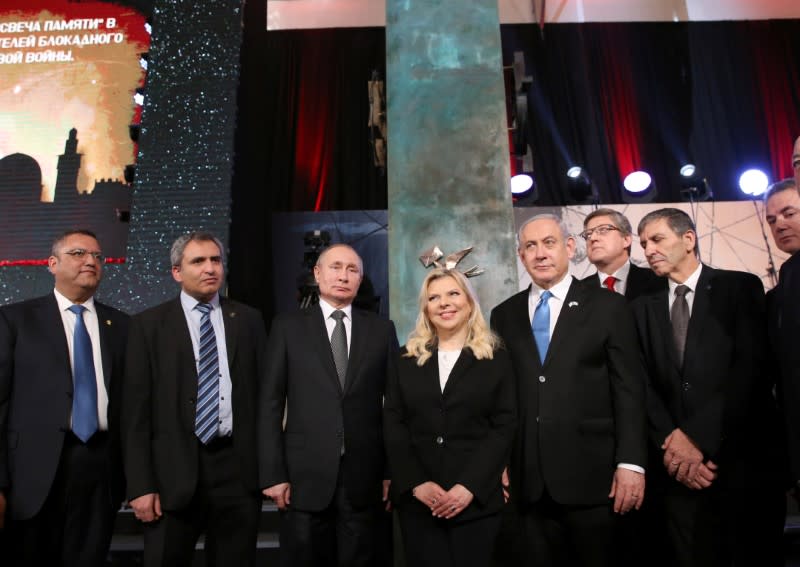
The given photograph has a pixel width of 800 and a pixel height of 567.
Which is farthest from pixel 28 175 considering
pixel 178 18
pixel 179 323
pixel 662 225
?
pixel 662 225

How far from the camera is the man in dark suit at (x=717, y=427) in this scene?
2.04 m

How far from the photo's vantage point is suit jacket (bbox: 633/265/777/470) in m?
2.04

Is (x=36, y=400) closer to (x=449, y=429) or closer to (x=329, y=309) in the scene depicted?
(x=329, y=309)

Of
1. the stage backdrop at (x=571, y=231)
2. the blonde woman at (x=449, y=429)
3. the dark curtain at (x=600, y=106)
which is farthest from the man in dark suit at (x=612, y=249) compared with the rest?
the dark curtain at (x=600, y=106)

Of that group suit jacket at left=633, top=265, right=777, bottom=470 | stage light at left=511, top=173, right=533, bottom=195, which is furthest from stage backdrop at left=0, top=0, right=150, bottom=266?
suit jacket at left=633, top=265, right=777, bottom=470

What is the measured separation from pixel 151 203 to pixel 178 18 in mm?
1589

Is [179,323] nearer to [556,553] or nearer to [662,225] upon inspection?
[556,553]

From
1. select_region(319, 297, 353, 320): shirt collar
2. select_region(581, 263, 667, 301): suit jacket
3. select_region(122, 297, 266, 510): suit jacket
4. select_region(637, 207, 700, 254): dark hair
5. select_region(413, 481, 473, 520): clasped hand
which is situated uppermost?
select_region(637, 207, 700, 254): dark hair

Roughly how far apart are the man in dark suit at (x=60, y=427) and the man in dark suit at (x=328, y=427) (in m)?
0.62

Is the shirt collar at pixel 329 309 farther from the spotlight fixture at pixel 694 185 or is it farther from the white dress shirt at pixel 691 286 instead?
the spotlight fixture at pixel 694 185

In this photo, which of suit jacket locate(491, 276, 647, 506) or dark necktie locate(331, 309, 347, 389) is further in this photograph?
dark necktie locate(331, 309, 347, 389)

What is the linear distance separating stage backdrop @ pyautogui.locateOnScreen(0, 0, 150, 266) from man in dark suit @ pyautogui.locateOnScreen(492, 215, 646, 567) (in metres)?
5.49

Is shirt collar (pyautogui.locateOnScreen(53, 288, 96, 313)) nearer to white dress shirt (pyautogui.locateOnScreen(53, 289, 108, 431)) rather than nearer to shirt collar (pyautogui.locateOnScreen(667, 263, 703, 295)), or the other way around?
white dress shirt (pyautogui.locateOnScreen(53, 289, 108, 431))

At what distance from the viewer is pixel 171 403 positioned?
216 cm
